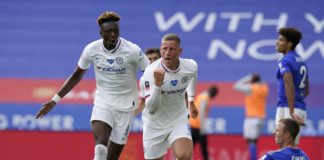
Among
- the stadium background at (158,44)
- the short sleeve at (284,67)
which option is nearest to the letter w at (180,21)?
the stadium background at (158,44)

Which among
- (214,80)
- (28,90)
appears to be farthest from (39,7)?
(214,80)

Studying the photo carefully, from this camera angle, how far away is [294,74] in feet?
35.6

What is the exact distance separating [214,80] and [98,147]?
39.9 feet

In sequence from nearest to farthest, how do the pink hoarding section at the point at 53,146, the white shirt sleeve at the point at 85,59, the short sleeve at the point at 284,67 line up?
the white shirt sleeve at the point at 85,59
the short sleeve at the point at 284,67
the pink hoarding section at the point at 53,146

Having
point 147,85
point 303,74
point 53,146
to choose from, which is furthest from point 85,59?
point 53,146

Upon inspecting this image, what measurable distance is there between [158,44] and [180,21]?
1059 millimetres

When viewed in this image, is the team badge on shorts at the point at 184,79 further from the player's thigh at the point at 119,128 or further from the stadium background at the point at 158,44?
the stadium background at the point at 158,44

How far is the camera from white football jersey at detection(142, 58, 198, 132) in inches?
367

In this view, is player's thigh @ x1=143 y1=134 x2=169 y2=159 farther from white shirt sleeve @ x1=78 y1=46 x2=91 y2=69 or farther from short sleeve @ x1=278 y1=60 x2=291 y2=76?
short sleeve @ x1=278 y1=60 x2=291 y2=76

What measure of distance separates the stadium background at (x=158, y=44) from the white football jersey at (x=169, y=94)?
34.1ft

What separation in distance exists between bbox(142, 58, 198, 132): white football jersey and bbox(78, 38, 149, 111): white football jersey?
0.35 metres

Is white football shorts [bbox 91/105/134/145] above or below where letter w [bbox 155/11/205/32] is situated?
below

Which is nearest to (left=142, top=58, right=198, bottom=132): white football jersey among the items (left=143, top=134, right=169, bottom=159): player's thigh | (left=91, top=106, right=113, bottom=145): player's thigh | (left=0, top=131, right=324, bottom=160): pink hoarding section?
(left=143, top=134, right=169, bottom=159): player's thigh

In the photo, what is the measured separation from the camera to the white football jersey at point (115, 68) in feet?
32.0
